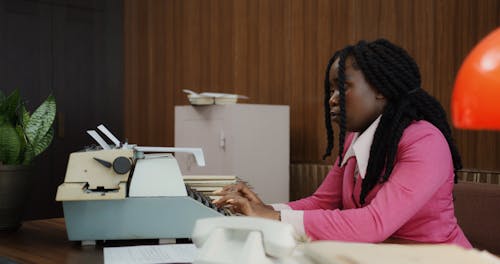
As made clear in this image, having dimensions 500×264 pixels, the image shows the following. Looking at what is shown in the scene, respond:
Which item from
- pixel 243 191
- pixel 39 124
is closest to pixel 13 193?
pixel 39 124

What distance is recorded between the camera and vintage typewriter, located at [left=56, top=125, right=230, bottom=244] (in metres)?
1.56

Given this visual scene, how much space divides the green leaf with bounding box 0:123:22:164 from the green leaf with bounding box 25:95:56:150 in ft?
0.20

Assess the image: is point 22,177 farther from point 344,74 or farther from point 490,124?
point 490,124

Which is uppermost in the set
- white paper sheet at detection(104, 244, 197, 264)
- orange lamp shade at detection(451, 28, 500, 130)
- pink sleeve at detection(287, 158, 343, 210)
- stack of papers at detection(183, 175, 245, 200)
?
orange lamp shade at detection(451, 28, 500, 130)

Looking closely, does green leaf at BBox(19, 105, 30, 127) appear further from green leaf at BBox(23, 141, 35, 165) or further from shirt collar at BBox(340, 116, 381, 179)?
shirt collar at BBox(340, 116, 381, 179)

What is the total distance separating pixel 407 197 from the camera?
5.13 ft

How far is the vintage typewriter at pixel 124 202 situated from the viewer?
61.4 inches

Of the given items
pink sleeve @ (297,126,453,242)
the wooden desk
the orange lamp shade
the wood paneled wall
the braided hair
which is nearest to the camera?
the orange lamp shade

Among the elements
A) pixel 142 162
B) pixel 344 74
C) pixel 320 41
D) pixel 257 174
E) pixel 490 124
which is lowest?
pixel 257 174

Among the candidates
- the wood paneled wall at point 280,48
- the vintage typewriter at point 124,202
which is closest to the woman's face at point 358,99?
the vintage typewriter at point 124,202

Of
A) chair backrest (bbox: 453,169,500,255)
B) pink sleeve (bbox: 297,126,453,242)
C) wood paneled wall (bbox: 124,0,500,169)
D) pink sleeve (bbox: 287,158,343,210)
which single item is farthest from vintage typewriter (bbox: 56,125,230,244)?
wood paneled wall (bbox: 124,0,500,169)

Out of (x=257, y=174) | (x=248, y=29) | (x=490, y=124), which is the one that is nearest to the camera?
(x=490, y=124)

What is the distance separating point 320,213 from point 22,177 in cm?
91

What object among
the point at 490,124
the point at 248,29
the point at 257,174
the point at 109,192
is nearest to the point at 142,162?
the point at 109,192
